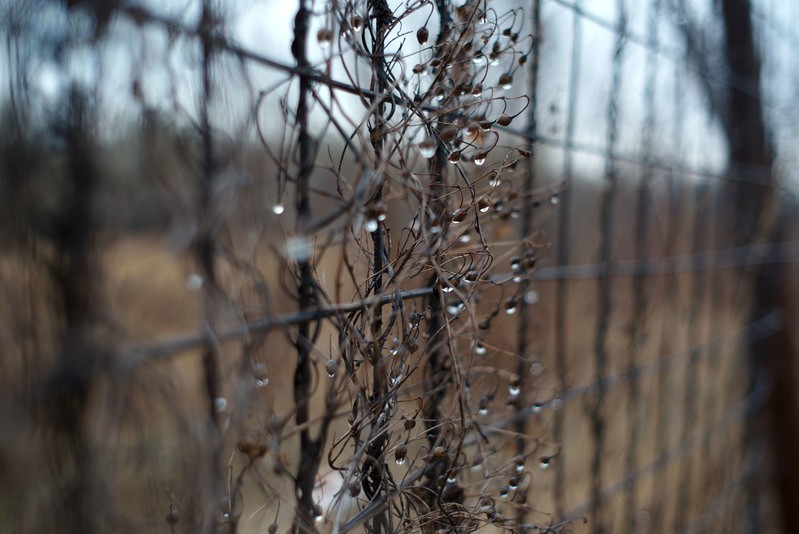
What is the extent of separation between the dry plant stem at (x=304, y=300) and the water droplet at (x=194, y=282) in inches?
7.3

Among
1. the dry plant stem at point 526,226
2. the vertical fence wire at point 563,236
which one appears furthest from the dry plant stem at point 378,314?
the vertical fence wire at point 563,236

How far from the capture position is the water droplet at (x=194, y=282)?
2.19ft

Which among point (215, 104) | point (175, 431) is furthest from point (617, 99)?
point (175, 431)

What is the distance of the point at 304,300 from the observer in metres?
0.88

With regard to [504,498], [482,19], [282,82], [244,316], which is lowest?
[504,498]

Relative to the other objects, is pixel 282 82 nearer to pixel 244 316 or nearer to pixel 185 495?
pixel 244 316

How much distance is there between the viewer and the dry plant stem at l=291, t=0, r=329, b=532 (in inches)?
33.0

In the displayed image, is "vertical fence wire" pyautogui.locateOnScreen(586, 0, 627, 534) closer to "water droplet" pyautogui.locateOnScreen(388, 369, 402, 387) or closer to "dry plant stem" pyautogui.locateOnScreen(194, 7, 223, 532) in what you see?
"water droplet" pyautogui.locateOnScreen(388, 369, 402, 387)

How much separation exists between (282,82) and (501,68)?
476 millimetres

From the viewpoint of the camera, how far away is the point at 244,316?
740 mm

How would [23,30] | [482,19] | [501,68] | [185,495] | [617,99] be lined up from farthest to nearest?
[617,99], [501,68], [482,19], [185,495], [23,30]

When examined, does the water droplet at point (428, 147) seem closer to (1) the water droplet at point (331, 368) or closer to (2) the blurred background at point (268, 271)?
(2) the blurred background at point (268, 271)

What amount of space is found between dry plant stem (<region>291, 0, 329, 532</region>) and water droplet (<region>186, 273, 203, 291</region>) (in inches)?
7.3

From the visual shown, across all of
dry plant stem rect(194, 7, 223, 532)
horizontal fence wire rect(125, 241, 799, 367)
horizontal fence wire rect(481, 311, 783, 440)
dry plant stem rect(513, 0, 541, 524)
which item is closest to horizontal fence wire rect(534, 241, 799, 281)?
horizontal fence wire rect(125, 241, 799, 367)
